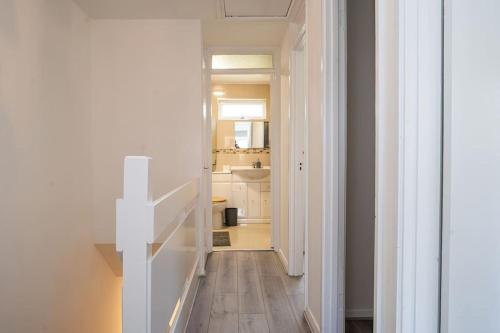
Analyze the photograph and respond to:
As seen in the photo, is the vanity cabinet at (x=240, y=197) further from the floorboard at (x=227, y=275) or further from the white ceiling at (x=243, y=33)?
the white ceiling at (x=243, y=33)

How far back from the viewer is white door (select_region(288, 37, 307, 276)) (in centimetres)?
291

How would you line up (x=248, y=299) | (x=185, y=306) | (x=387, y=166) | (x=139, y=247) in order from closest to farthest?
1. (x=387, y=166)
2. (x=139, y=247)
3. (x=185, y=306)
4. (x=248, y=299)

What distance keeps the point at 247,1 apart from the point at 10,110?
1765 millimetres

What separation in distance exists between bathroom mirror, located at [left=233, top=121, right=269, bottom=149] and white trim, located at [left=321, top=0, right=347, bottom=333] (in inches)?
151

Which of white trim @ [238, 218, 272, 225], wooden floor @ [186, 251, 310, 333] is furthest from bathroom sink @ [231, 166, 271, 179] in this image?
wooden floor @ [186, 251, 310, 333]

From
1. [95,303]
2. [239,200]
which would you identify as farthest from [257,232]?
[95,303]

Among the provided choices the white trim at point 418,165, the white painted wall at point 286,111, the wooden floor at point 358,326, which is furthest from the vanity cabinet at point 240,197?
the white trim at point 418,165

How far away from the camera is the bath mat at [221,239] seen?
161 inches

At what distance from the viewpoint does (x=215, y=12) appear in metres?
2.82

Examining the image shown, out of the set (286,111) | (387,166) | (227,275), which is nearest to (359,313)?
(227,275)

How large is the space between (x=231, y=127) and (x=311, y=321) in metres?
3.95

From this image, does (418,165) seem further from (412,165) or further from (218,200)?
(218,200)

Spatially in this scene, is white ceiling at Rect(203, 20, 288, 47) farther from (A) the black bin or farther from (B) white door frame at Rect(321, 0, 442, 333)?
(A) the black bin

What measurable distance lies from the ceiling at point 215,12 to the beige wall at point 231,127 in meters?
2.13
